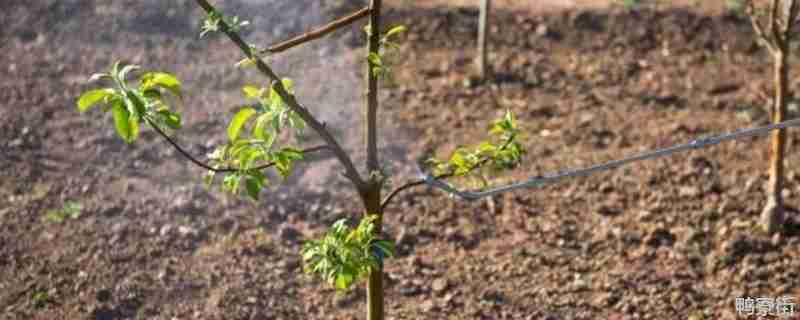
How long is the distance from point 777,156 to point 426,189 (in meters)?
1.73

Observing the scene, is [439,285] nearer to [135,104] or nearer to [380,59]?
[380,59]

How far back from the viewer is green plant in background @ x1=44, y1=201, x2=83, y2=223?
16.6 ft

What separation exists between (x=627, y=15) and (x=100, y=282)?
416cm

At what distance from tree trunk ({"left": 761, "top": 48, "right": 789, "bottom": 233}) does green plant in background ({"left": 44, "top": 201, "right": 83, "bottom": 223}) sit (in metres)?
3.34

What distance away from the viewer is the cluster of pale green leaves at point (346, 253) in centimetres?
280

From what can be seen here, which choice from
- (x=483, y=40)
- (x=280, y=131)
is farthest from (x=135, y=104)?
(x=483, y=40)

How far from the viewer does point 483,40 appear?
630 centimetres

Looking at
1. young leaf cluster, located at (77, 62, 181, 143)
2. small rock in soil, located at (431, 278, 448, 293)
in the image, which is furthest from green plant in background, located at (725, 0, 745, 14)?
young leaf cluster, located at (77, 62, 181, 143)

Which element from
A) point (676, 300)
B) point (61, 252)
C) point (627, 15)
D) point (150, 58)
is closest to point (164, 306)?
point (61, 252)

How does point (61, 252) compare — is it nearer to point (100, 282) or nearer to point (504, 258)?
point (100, 282)

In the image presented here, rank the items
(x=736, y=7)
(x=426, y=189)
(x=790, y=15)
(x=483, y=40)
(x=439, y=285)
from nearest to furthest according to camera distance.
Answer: (x=790, y=15) → (x=439, y=285) → (x=426, y=189) → (x=483, y=40) → (x=736, y=7)

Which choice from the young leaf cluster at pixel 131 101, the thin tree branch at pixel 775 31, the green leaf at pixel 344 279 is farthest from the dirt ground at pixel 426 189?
the young leaf cluster at pixel 131 101

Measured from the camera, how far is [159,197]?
5.25 meters

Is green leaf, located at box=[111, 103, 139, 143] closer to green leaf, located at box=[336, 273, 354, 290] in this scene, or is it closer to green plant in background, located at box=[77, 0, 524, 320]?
green plant in background, located at box=[77, 0, 524, 320]
